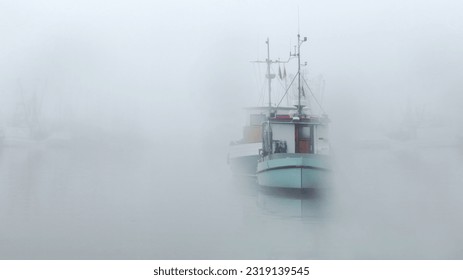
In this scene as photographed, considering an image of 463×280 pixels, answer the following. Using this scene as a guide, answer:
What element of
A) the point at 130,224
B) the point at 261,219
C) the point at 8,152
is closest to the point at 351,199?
the point at 261,219

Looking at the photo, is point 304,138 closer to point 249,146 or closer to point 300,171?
point 300,171

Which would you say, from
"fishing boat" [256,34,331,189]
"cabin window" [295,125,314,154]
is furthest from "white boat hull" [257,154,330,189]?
"cabin window" [295,125,314,154]

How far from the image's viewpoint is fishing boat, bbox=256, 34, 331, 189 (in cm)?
1325

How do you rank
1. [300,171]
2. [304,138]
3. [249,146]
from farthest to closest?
[249,146]
[304,138]
[300,171]

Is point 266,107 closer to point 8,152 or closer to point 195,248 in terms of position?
point 195,248

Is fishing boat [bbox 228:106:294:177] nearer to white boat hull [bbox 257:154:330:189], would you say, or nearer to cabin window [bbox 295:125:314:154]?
cabin window [bbox 295:125:314:154]

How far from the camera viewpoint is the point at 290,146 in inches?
600

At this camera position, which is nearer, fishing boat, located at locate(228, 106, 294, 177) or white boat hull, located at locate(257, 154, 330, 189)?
white boat hull, located at locate(257, 154, 330, 189)

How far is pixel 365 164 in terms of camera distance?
25.8m

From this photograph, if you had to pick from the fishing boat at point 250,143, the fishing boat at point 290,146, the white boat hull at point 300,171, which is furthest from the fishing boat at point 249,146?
the white boat hull at point 300,171

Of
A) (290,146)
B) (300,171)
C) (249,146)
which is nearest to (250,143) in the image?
(249,146)

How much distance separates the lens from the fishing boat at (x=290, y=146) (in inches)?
522

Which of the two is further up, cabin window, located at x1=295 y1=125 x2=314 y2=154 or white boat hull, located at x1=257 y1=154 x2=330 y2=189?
cabin window, located at x1=295 y1=125 x2=314 y2=154

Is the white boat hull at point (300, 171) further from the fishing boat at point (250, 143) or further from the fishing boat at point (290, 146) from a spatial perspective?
the fishing boat at point (250, 143)
